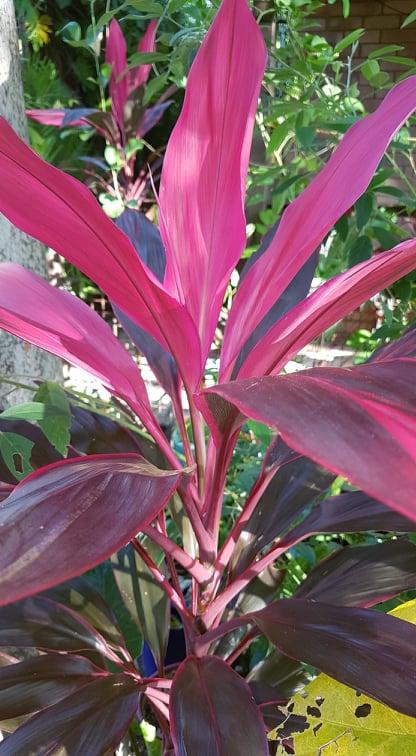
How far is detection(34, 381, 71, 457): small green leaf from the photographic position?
1.69 ft

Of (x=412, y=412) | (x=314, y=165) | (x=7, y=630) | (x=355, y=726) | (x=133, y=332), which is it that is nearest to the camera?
(x=412, y=412)

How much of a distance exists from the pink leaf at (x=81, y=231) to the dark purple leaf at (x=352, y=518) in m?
0.26

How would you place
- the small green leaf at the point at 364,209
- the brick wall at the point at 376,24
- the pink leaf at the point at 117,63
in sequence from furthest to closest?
the brick wall at the point at 376,24 → the pink leaf at the point at 117,63 → the small green leaf at the point at 364,209

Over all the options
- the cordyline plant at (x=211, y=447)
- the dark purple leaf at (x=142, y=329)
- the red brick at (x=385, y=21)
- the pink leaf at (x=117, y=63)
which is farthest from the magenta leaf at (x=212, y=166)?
the red brick at (x=385, y=21)

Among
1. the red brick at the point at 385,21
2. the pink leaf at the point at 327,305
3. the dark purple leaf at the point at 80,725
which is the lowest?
the dark purple leaf at the point at 80,725

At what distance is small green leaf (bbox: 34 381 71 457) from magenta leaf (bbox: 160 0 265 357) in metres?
0.14

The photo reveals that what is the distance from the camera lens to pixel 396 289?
94 cm

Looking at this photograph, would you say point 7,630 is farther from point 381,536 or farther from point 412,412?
point 381,536

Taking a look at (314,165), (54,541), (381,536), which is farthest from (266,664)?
(314,165)

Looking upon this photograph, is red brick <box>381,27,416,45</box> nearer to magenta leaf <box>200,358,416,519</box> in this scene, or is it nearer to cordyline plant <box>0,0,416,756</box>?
cordyline plant <box>0,0,416,756</box>

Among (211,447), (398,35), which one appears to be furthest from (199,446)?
(398,35)

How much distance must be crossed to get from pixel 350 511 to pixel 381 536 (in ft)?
1.34

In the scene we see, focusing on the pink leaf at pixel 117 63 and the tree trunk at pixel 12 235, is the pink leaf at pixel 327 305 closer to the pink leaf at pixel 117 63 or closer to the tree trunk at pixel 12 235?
the tree trunk at pixel 12 235

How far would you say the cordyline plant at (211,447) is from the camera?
11.5 inches
